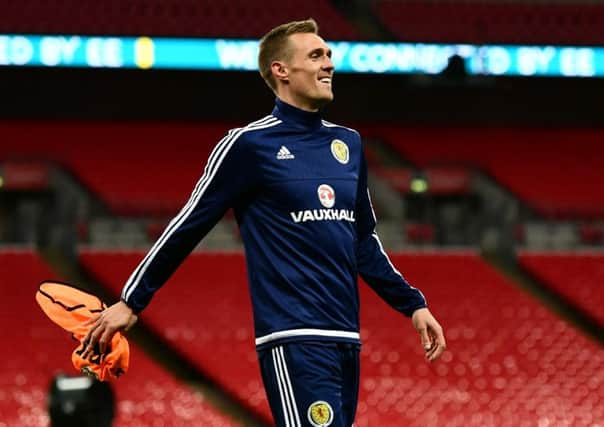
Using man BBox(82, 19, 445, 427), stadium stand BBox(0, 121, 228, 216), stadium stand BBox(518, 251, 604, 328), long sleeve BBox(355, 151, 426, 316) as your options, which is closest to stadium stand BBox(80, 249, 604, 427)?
stadium stand BBox(518, 251, 604, 328)

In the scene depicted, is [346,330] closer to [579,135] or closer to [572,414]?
[572,414]

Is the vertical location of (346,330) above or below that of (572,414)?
Result: above

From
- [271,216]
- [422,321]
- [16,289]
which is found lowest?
[16,289]

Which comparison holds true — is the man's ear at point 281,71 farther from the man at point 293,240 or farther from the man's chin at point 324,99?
the man's chin at point 324,99

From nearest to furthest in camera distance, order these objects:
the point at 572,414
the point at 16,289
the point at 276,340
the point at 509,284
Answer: the point at 276,340
the point at 572,414
the point at 16,289
the point at 509,284

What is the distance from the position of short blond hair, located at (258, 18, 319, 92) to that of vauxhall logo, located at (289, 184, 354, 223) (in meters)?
0.36

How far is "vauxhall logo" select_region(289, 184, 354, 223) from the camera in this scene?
310cm

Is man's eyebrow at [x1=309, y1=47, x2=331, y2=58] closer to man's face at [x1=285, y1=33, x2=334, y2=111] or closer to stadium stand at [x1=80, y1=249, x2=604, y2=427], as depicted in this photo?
man's face at [x1=285, y1=33, x2=334, y2=111]

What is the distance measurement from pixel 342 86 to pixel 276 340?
8.51 metres

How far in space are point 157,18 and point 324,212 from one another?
25.4ft

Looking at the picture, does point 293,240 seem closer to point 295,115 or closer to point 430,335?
point 295,115

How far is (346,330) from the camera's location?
3.07m

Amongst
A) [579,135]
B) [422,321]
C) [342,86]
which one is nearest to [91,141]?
[342,86]

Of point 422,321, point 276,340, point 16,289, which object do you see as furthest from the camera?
point 16,289
